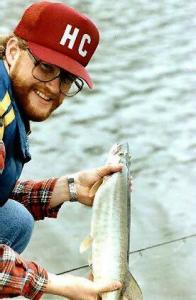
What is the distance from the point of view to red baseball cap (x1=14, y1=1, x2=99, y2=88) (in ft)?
9.49

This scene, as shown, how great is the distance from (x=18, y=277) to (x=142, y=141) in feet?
11.3

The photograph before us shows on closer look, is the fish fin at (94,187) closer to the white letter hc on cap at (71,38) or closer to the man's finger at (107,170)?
the man's finger at (107,170)

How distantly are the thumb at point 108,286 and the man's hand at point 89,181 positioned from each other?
2.78 ft

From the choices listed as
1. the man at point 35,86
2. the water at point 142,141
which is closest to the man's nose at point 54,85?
the man at point 35,86

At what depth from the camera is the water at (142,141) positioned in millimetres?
4258

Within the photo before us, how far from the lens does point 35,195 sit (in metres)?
3.63

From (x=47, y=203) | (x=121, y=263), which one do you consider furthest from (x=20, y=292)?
(x=47, y=203)

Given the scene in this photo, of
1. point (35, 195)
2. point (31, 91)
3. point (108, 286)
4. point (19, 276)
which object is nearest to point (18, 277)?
point (19, 276)

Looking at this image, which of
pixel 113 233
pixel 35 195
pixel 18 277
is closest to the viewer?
pixel 18 277

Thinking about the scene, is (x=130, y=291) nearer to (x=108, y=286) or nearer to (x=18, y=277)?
(x=108, y=286)

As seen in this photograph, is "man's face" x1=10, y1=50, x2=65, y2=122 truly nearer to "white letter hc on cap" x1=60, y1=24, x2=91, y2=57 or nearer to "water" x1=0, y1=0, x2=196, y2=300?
"white letter hc on cap" x1=60, y1=24, x2=91, y2=57

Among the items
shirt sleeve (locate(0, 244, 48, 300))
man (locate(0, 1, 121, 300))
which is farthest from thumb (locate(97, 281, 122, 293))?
shirt sleeve (locate(0, 244, 48, 300))

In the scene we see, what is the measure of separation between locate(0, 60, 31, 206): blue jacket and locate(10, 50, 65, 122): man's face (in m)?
0.05

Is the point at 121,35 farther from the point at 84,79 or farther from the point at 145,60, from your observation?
the point at 84,79
